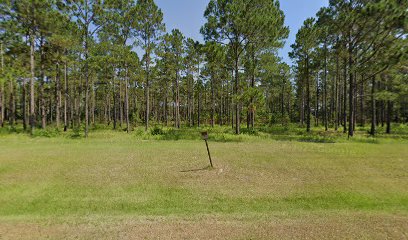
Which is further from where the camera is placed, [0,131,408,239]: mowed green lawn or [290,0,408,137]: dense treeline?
[290,0,408,137]: dense treeline

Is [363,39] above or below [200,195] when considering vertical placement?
above

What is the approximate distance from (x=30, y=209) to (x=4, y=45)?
23965 millimetres

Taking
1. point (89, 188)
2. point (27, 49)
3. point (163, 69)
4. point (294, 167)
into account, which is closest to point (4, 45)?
point (27, 49)

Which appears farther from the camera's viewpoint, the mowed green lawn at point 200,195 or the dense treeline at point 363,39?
the dense treeline at point 363,39

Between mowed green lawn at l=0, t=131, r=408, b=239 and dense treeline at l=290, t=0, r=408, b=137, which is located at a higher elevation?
dense treeline at l=290, t=0, r=408, b=137

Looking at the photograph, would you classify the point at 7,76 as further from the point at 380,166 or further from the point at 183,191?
the point at 380,166

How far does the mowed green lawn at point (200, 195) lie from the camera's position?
667cm

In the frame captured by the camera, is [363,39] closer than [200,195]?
No

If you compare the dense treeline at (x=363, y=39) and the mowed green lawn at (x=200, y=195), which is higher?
the dense treeline at (x=363, y=39)

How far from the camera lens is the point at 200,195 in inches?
354

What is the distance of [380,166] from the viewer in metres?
12.2

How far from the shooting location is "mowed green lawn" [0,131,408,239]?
21.9 ft

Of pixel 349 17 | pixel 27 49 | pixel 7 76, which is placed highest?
pixel 349 17

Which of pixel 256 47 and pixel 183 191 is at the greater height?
pixel 256 47
